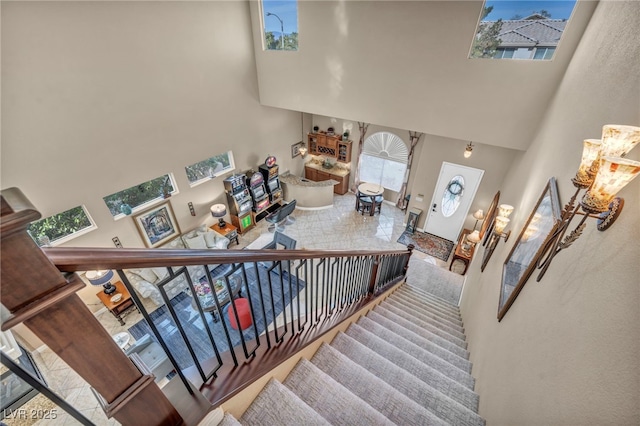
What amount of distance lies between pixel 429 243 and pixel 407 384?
538 cm

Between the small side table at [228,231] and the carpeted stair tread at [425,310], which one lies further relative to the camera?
the small side table at [228,231]

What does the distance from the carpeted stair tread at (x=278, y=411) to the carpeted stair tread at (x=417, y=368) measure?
1082 millimetres

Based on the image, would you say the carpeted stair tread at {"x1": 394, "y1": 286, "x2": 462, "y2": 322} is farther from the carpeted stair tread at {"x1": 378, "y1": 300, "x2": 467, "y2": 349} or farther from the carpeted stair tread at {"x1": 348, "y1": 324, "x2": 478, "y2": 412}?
the carpeted stair tread at {"x1": 348, "y1": 324, "x2": 478, "y2": 412}

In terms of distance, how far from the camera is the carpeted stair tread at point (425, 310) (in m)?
3.74

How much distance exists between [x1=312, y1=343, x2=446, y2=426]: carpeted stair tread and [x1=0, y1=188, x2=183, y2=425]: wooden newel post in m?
1.24

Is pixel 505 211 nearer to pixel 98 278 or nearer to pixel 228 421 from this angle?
pixel 228 421

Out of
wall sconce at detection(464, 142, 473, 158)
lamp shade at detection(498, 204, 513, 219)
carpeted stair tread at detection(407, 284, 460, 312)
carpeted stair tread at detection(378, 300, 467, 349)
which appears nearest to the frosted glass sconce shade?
lamp shade at detection(498, 204, 513, 219)

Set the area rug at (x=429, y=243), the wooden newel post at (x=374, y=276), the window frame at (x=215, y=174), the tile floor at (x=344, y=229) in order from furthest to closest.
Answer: the tile floor at (x=344, y=229), the area rug at (x=429, y=243), the window frame at (x=215, y=174), the wooden newel post at (x=374, y=276)

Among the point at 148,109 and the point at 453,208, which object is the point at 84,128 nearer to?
the point at 148,109

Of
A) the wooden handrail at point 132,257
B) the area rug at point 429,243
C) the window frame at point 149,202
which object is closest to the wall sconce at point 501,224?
the area rug at point 429,243

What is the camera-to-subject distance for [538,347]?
1.45 meters

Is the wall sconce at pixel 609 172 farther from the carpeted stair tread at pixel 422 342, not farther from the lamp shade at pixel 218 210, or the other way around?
the lamp shade at pixel 218 210

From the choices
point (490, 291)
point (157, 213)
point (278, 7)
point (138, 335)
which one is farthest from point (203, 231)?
point (490, 291)

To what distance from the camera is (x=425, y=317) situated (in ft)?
11.9
